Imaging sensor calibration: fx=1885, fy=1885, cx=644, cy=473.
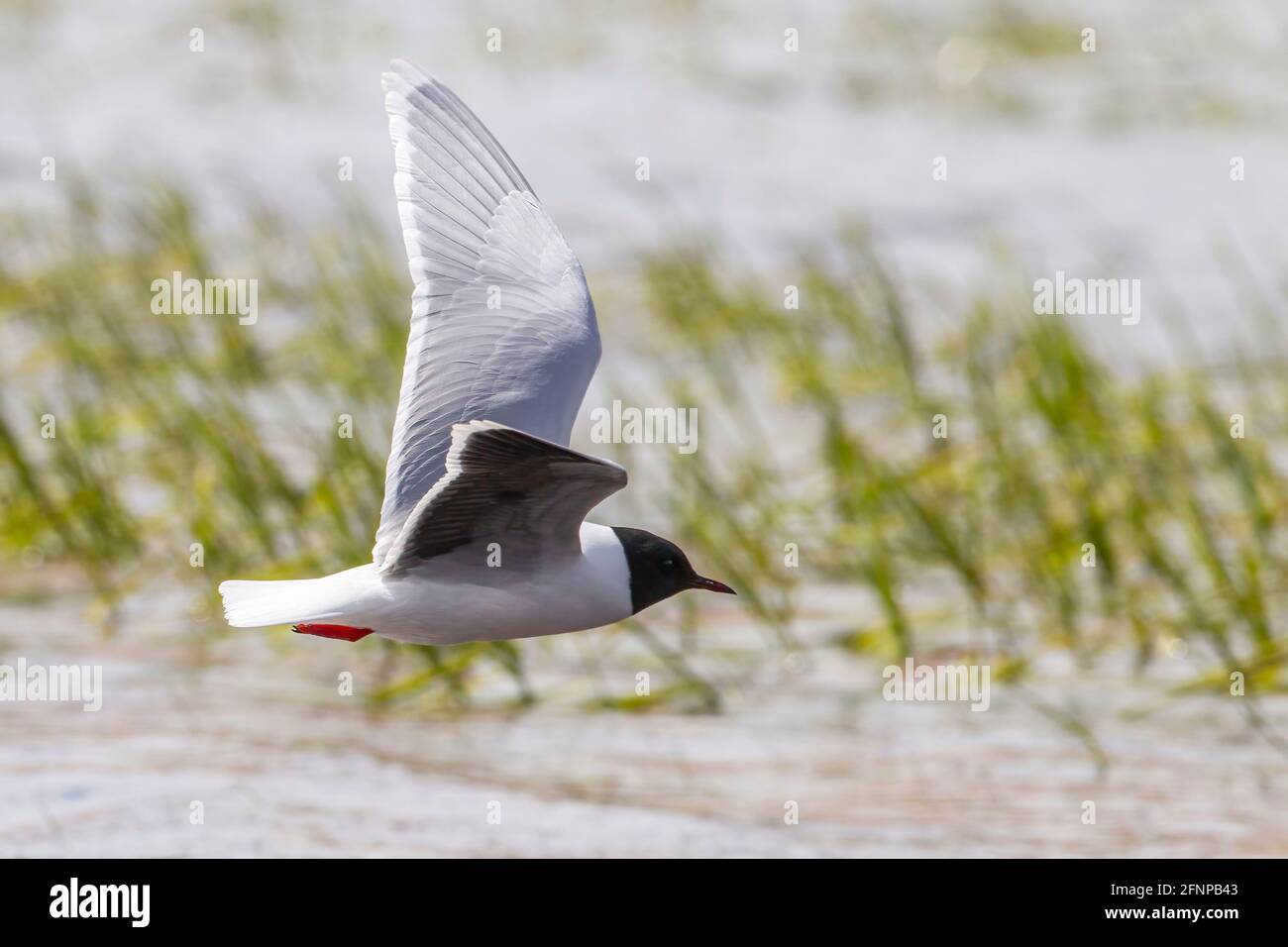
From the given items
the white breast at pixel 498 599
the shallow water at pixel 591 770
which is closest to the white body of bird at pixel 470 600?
the white breast at pixel 498 599

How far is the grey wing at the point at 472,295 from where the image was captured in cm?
292

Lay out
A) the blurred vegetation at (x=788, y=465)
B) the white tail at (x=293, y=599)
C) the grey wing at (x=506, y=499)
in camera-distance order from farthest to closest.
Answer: the blurred vegetation at (x=788, y=465), the white tail at (x=293, y=599), the grey wing at (x=506, y=499)

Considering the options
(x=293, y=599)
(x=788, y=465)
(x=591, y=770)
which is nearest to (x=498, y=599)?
(x=293, y=599)

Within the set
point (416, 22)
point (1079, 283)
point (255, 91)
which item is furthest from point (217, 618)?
point (416, 22)

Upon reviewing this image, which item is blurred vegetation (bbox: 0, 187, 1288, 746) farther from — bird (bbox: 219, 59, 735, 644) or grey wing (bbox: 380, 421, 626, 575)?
grey wing (bbox: 380, 421, 626, 575)

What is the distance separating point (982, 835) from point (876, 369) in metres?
2.69

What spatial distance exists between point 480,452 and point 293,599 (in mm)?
425

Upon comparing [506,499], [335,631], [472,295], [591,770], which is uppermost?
[472,295]

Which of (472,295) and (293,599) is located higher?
(472,295)

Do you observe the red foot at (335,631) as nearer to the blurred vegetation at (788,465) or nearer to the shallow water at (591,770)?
the shallow water at (591,770)

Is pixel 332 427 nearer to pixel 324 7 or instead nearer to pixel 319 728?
pixel 319 728

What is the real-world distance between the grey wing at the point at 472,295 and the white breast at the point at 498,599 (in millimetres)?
373

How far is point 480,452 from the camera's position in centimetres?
231

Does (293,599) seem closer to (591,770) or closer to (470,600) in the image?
(470,600)
